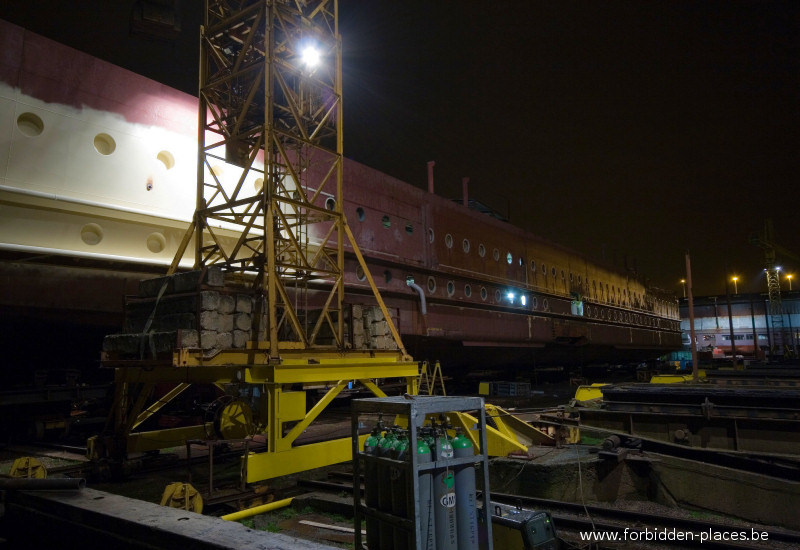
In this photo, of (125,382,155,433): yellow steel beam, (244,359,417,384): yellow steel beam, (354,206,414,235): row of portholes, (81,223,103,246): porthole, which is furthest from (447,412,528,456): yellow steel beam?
(354,206,414,235): row of portholes

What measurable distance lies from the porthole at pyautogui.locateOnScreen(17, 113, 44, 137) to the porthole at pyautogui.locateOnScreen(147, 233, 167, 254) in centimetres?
244

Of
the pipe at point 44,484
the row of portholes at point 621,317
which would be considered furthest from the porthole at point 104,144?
the row of portholes at point 621,317

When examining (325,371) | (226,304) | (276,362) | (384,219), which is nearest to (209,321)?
(226,304)

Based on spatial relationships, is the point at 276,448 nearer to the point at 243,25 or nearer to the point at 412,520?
the point at 412,520

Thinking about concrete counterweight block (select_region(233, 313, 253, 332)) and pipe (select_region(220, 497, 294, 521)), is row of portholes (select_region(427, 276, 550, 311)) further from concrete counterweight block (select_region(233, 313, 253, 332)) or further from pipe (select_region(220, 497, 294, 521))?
pipe (select_region(220, 497, 294, 521))

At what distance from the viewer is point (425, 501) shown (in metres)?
3.61

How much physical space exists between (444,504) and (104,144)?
351 inches

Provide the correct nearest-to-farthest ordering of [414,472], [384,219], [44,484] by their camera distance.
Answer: [414,472], [44,484], [384,219]

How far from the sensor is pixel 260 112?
34.8 feet

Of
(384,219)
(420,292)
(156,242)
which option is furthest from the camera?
(420,292)

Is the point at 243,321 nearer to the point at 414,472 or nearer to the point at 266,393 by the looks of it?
the point at 266,393

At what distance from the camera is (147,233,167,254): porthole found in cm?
984

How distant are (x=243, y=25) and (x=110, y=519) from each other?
30.7 ft

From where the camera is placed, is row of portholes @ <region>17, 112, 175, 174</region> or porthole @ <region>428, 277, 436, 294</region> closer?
row of portholes @ <region>17, 112, 175, 174</region>
